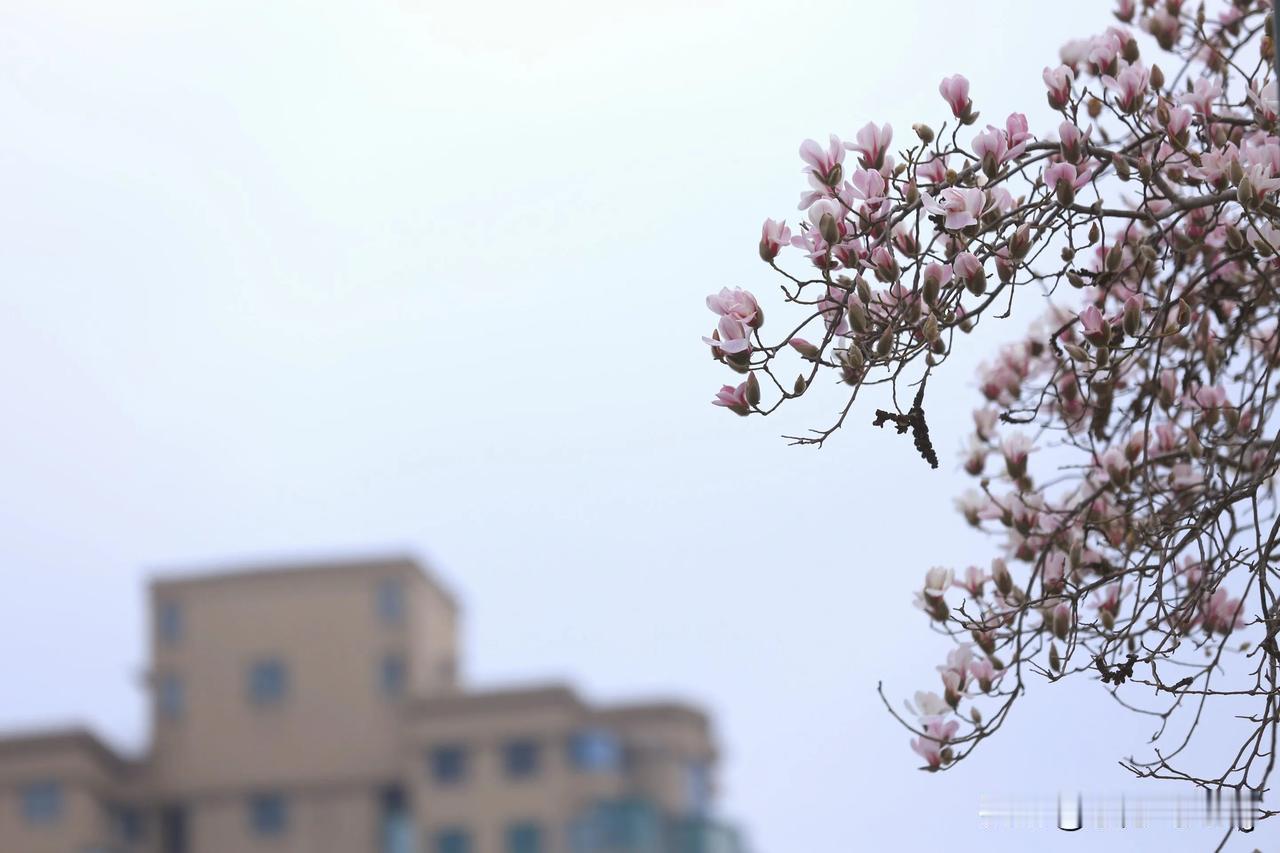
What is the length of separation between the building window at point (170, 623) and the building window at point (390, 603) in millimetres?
4132

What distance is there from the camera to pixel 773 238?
11.3 ft

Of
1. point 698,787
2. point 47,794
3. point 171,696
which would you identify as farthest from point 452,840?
point 47,794

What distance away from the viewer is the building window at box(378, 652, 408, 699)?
3606 centimetres

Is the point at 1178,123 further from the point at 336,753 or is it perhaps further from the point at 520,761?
the point at 336,753

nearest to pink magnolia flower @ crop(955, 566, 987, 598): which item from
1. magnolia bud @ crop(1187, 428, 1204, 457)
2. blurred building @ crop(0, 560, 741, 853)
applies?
magnolia bud @ crop(1187, 428, 1204, 457)

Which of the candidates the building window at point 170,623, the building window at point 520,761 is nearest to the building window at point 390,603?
the building window at point 520,761

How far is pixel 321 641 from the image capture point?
36469 mm

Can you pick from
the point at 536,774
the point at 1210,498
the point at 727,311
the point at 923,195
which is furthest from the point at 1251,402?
the point at 536,774

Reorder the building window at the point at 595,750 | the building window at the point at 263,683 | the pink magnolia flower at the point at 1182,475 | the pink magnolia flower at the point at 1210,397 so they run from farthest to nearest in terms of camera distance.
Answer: the building window at the point at 263,683
the building window at the point at 595,750
the pink magnolia flower at the point at 1182,475
the pink magnolia flower at the point at 1210,397

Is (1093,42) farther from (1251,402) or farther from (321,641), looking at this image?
(321,641)

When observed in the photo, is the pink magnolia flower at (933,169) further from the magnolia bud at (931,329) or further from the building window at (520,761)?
the building window at (520,761)

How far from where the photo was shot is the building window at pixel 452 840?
34844 millimetres

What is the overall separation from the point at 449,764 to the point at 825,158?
32.6 metres

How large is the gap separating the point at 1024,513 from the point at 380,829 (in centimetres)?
3332
